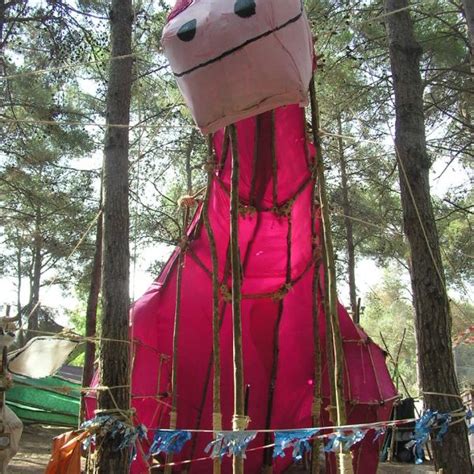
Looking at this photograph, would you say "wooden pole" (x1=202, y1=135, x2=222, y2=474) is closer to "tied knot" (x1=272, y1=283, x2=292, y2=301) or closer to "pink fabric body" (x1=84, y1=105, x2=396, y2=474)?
"pink fabric body" (x1=84, y1=105, x2=396, y2=474)

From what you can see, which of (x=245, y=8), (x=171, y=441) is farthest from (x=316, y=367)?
(x=245, y=8)

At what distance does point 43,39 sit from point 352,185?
247 inches

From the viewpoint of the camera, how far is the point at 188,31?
2.35 m

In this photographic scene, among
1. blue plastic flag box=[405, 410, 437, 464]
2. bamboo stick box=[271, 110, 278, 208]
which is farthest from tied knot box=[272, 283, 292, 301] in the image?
blue plastic flag box=[405, 410, 437, 464]

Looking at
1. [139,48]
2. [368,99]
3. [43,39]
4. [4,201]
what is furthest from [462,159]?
[4,201]

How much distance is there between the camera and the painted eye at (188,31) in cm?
234

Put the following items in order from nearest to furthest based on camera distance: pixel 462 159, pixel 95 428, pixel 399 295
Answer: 1. pixel 95 428
2. pixel 462 159
3. pixel 399 295

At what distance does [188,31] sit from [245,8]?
257mm

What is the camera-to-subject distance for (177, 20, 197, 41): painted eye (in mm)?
2340

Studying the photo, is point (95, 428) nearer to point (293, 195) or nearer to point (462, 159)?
point (293, 195)

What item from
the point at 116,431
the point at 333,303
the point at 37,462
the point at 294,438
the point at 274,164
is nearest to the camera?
the point at 294,438

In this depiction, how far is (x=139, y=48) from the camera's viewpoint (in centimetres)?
707

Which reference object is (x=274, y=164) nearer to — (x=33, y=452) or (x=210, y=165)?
(x=210, y=165)

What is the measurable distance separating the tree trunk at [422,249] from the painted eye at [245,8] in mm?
2171
